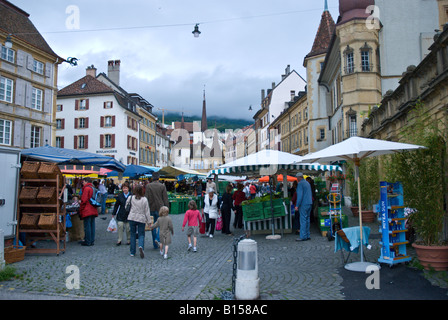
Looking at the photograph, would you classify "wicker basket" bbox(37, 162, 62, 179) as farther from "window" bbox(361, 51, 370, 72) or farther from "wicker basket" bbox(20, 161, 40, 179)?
"window" bbox(361, 51, 370, 72)

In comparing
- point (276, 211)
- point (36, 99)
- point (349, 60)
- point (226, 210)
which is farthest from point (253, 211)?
point (36, 99)

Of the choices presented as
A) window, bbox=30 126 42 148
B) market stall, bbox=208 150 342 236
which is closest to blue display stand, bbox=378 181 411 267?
market stall, bbox=208 150 342 236

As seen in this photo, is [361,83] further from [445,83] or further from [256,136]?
[256,136]

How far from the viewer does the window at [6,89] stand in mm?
26833

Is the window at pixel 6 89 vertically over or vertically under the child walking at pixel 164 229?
over

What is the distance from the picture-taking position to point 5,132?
27.2 m

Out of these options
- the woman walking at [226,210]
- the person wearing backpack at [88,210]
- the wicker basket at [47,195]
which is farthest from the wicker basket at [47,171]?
the woman walking at [226,210]

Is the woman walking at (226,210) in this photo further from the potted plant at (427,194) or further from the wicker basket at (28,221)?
the potted plant at (427,194)

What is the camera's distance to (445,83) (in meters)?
8.35

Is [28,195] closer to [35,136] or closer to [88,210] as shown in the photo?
[88,210]

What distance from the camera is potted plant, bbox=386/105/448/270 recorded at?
6.75 m

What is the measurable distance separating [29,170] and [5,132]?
A: 69.4 feet

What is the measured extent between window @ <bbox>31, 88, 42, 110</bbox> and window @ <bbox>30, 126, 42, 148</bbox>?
171 centimetres

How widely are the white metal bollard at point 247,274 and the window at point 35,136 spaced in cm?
2880
